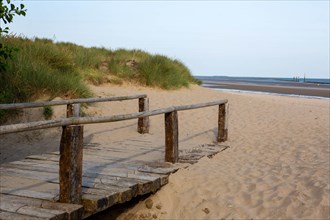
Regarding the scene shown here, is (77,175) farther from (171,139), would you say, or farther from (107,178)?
(171,139)

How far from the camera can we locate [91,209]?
4055 mm

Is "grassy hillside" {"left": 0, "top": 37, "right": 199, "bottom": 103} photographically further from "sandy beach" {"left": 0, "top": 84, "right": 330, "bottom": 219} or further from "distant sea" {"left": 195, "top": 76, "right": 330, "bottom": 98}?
"distant sea" {"left": 195, "top": 76, "right": 330, "bottom": 98}

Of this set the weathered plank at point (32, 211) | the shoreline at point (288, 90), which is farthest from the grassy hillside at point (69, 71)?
the shoreline at point (288, 90)

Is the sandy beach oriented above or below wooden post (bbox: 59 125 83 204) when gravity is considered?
below

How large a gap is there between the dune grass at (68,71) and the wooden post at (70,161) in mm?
2018

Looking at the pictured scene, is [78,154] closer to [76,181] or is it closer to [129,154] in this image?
[76,181]

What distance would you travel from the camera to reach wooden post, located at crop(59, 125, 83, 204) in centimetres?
388

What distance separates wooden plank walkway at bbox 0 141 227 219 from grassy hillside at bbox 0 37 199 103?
1.15 metres

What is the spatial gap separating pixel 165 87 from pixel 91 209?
452 inches

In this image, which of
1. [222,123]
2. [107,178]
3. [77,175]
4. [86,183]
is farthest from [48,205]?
[222,123]

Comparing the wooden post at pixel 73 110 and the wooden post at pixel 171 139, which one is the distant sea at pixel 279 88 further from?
the wooden post at pixel 171 139

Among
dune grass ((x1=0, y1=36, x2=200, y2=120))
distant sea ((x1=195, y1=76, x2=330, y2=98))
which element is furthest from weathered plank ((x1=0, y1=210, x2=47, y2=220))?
distant sea ((x1=195, y1=76, x2=330, y2=98))

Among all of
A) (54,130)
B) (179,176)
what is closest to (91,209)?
(179,176)

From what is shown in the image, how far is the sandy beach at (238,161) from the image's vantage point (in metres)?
4.97
